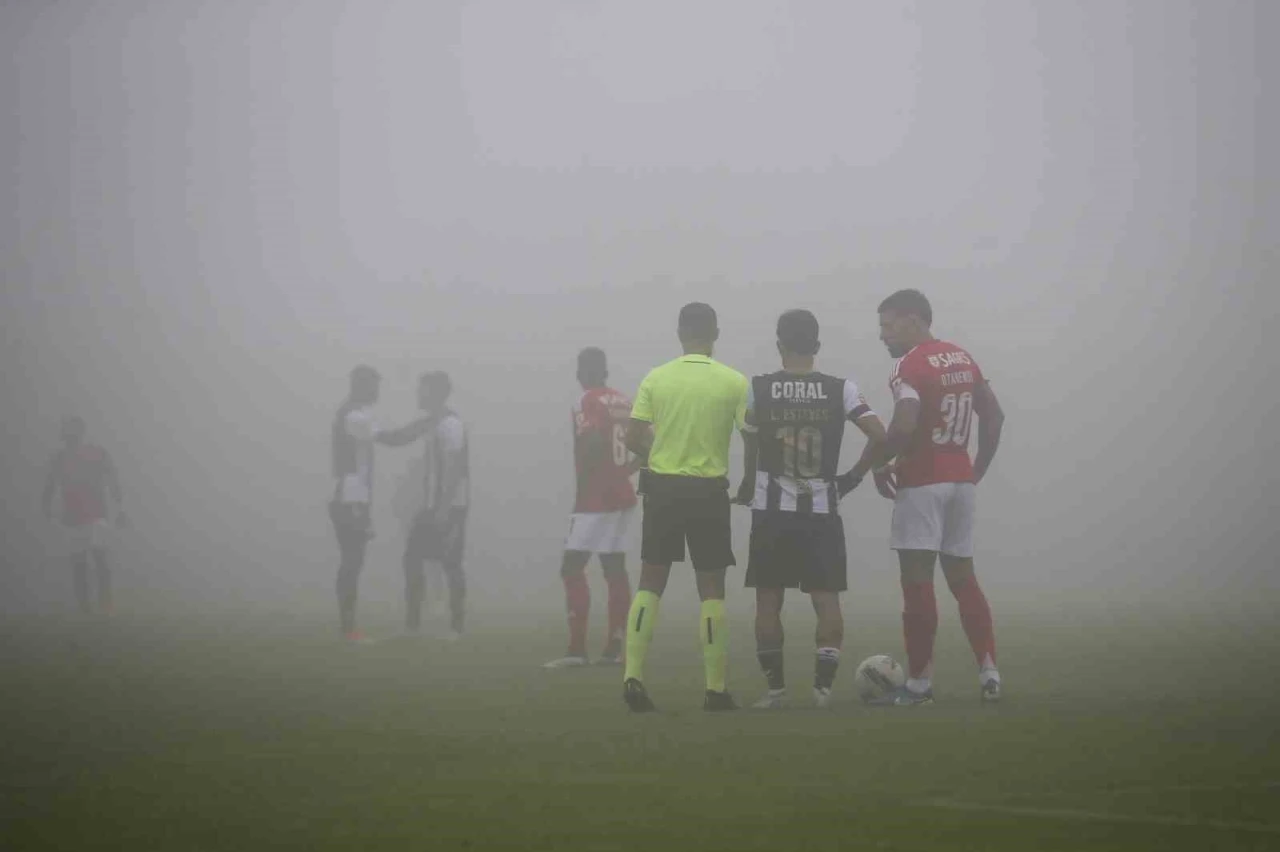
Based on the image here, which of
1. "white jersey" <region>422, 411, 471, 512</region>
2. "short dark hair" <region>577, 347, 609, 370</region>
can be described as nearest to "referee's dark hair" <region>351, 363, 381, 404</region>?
"white jersey" <region>422, 411, 471, 512</region>

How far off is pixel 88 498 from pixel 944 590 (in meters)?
11.4

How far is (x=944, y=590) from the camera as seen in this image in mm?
24625

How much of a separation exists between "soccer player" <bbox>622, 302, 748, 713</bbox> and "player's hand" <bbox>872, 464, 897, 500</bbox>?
748 millimetres

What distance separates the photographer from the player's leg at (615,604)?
11.8m

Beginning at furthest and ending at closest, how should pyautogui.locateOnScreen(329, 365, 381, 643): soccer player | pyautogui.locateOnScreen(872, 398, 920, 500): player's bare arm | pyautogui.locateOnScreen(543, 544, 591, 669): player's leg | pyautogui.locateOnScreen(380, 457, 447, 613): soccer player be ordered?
1. pyautogui.locateOnScreen(380, 457, 447, 613): soccer player
2. pyautogui.locateOnScreen(329, 365, 381, 643): soccer player
3. pyautogui.locateOnScreen(543, 544, 591, 669): player's leg
4. pyautogui.locateOnScreen(872, 398, 920, 500): player's bare arm

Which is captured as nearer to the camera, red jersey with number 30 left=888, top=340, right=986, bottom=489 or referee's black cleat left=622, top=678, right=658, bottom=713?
referee's black cleat left=622, top=678, right=658, bottom=713

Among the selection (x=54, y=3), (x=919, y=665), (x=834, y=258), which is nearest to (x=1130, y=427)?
(x=834, y=258)

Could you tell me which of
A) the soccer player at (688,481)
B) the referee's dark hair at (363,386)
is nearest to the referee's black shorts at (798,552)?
the soccer player at (688,481)

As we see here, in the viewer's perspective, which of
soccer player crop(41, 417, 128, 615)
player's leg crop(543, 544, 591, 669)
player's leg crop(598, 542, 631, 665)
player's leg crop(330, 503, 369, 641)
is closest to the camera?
player's leg crop(543, 544, 591, 669)

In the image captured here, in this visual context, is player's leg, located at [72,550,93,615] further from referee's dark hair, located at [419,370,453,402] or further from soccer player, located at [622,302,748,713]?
soccer player, located at [622,302,748,713]

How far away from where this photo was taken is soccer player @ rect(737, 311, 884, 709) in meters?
8.21

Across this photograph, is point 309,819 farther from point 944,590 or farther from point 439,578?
point 944,590

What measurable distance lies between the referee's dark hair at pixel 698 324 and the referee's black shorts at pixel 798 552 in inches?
36.3

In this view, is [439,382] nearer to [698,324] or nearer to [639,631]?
[698,324]
